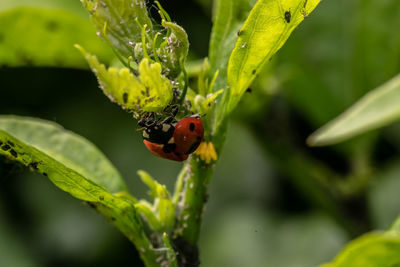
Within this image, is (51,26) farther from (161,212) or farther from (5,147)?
(161,212)

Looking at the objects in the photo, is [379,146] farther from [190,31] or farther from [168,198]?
[168,198]

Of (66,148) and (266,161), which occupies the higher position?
(66,148)

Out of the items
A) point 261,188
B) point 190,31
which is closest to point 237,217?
point 261,188

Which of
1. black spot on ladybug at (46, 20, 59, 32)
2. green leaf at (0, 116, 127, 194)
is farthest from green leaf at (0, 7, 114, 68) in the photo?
green leaf at (0, 116, 127, 194)

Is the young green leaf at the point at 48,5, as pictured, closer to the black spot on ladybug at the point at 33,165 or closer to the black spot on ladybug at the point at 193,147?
the black spot on ladybug at the point at 33,165

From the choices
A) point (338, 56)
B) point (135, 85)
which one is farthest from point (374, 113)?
point (338, 56)

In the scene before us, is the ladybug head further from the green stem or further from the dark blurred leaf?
the dark blurred leaf
